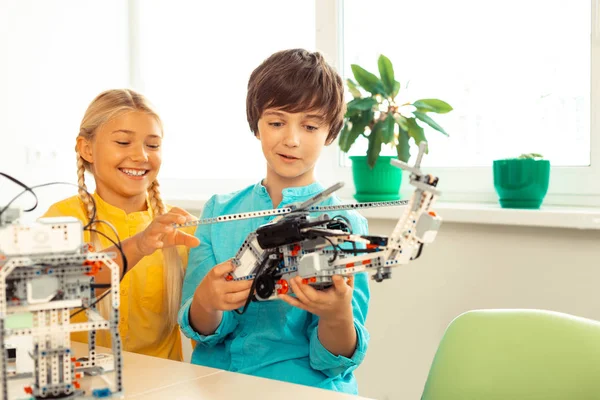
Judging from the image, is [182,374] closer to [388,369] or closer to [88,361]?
[88,361]

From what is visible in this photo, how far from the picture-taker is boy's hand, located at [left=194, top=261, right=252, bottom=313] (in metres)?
1.19

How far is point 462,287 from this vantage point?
202cm

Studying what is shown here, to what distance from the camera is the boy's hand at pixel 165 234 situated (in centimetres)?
130

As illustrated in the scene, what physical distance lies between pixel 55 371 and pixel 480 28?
5.74 ft

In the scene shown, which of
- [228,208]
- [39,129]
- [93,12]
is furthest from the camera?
[93,12]

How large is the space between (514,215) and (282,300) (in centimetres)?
80

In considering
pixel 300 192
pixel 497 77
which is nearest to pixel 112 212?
pixel 300 192

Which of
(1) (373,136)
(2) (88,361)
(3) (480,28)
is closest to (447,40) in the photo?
(3) (480,28)

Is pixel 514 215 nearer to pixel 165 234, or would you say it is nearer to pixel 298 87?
pixel 298 87

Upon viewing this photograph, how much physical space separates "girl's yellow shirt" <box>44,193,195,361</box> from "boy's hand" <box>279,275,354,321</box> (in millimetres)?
569

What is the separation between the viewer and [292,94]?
1.41 meters

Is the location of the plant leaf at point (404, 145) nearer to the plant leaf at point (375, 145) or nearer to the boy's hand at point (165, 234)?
the plant leaf at point (375, 145)

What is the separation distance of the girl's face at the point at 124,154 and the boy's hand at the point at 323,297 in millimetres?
687

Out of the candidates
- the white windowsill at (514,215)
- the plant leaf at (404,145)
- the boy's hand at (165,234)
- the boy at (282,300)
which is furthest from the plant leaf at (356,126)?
the boy's hand at (165,234)
